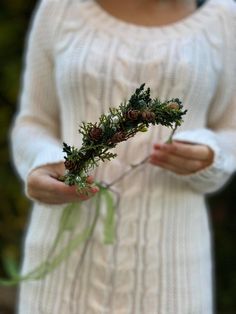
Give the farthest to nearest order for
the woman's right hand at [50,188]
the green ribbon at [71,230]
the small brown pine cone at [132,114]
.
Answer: the green ribbon at [71,230] < the woman's right hand at [50,188] < the small brown pine cone at [132,114]

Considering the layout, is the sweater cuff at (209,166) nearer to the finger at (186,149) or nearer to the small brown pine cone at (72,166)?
the finger at (186,149)

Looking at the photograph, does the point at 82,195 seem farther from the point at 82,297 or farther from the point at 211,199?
the point at 211,199

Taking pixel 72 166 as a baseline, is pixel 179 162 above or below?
above

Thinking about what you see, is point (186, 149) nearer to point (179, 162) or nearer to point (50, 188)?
point (179, 162)

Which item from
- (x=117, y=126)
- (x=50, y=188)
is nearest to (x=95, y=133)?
(x=117, y=126)

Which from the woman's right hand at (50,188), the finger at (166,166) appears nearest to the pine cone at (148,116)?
the woman's right hand at (50,188)

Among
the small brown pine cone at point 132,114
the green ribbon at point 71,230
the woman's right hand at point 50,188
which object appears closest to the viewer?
the small brown pine cone at point 132,114

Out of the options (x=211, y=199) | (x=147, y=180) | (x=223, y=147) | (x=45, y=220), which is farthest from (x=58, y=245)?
(x=211, y=199)
